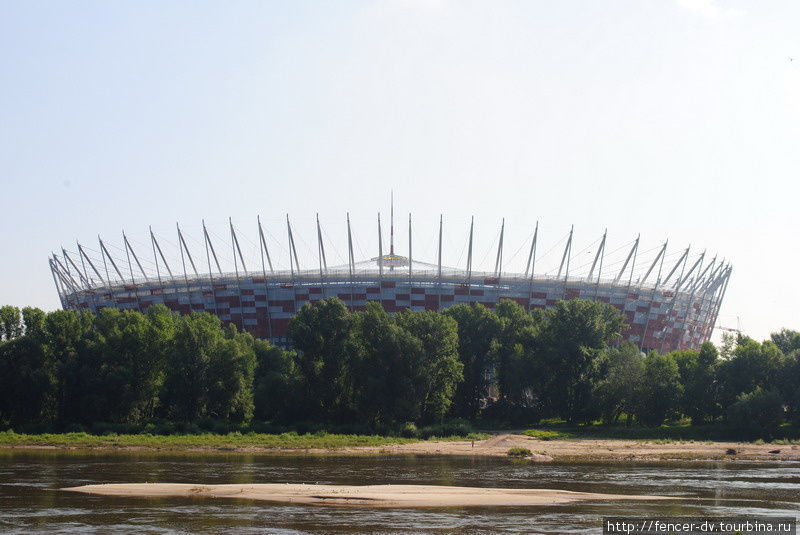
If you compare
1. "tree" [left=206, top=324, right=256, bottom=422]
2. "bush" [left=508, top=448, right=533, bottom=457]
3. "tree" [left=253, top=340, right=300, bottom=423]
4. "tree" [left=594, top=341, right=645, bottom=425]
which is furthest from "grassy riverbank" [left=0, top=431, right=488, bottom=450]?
"tree" [left=594, top=341, right=645, bottom=425]

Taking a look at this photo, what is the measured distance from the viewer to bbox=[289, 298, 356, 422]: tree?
242 feet

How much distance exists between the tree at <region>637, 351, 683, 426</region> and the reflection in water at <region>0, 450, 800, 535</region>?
23561mm

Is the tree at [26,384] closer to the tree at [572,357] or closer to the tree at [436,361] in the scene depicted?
the tree at [436,361]

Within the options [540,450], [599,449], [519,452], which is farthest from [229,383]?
[599,449]

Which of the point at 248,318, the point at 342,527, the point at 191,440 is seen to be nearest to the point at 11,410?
the point at 191,440

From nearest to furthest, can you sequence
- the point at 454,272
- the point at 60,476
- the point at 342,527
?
the point at 342,527
the point at 60,476
the point at 454,272

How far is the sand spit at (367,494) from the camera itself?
34.2 metres

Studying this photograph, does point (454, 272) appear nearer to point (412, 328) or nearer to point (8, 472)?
point (412, 328)

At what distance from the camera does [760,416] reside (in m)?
70.5

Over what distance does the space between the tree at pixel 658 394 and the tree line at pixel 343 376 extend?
87 millimetres

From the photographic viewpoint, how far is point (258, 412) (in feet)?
250

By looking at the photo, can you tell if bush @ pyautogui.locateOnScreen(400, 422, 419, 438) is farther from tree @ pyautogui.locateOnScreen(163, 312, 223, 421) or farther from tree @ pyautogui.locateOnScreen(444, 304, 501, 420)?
tree @ pyautogui.locateOnScreen(163, 312, 223, 421)

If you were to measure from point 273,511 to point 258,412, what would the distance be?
45.0 metres

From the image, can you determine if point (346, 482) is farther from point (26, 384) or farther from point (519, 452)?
point (26, 384)
